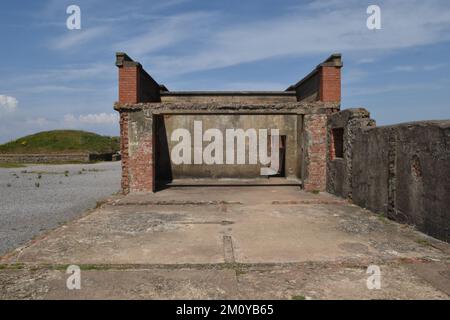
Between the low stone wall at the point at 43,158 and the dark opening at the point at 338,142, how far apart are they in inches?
1131

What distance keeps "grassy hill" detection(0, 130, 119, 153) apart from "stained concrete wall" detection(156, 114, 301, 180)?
25.4m

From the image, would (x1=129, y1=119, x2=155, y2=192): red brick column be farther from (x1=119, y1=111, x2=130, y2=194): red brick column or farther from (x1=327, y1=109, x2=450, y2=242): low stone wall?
(x1=327, y1=109, x2=450, y2=242): low stone wall

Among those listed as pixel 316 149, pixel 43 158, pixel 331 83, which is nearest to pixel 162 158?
pixel 316 149

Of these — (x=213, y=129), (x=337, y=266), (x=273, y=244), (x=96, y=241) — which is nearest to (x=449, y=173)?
(x=337, y=266)

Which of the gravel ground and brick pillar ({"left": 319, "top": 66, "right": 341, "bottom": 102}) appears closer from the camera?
the gravel ground

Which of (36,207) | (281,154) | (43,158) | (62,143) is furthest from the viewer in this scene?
(62,143)

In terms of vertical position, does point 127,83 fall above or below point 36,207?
above

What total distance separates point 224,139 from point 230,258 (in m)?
10.8

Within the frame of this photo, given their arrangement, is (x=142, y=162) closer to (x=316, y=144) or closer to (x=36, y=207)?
(x=36, y=207)

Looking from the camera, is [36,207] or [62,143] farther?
[62,143]

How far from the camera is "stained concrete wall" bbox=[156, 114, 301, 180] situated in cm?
1453

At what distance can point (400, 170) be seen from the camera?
20.6 feet

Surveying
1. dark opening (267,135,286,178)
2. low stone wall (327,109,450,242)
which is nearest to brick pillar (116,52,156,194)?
low stone wall (327,109,450,242)
